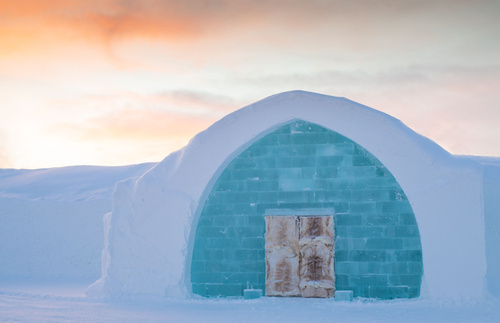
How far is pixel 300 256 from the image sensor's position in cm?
1066

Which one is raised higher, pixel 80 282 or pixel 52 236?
pixel 52 236

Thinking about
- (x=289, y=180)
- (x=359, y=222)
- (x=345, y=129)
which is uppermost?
(x=345, y=129)

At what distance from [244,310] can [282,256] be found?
1.47m

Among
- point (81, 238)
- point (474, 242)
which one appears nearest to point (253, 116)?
point (474, 242)

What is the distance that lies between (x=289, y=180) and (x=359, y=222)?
147cm

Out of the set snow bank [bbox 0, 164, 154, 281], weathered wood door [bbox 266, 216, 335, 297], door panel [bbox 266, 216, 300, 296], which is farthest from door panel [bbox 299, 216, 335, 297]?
snow bank [bbox 0, 164, 154, 281]

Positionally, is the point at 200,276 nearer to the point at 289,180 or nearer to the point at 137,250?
the point at 137,250

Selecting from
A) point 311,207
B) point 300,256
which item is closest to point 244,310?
point 300,256

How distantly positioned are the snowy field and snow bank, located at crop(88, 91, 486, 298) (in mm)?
422

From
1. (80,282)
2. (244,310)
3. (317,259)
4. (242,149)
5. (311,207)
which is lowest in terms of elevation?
(80,282)

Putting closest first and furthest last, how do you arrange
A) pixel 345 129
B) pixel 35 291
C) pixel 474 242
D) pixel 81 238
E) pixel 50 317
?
pixel 50 317 < pixel 474 242 < pixel 345 129 < pixel 35 291 < pixel 81 238

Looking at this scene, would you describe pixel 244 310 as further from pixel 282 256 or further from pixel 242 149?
pixel 242 149

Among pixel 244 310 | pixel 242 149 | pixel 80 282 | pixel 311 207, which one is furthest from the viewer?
pixel 80 282

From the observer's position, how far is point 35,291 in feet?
45.3
